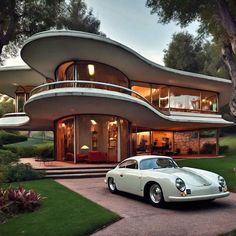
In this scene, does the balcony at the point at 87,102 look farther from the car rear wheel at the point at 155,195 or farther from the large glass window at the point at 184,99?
the car rear wheel at the point at 155,195

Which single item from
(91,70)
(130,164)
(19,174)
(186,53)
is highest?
Result: (186,53)

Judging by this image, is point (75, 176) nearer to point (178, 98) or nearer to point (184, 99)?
point (178, 98)

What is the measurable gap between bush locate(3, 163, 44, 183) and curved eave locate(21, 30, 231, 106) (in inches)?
262

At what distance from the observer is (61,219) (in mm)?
7125

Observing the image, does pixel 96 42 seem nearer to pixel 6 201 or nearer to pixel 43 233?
pixel 6 201

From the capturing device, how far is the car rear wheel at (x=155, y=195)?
28.6ft

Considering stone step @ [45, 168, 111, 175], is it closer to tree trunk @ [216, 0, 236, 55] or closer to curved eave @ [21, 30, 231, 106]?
curved eave @ [21, 30, 231, 106]

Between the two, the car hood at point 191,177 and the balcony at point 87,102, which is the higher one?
the balcony at point 87,102

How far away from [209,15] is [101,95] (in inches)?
267

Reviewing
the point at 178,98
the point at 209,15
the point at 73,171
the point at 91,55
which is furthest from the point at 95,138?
the point at 209,15

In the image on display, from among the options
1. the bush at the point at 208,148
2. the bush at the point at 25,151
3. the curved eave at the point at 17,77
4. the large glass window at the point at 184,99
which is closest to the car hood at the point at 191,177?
the large glass window at the point at 184,99

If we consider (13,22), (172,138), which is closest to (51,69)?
(13,22)

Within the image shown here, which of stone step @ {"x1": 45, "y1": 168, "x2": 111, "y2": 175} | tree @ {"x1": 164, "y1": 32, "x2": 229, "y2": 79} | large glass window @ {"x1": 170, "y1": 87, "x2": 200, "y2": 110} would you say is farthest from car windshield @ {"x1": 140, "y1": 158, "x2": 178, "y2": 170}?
tree @ {"x1": 164, "y1": 32, "x2": 229, "y2": 79}

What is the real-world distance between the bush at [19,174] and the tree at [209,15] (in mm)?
8373
